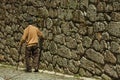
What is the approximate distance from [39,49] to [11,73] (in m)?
1.10

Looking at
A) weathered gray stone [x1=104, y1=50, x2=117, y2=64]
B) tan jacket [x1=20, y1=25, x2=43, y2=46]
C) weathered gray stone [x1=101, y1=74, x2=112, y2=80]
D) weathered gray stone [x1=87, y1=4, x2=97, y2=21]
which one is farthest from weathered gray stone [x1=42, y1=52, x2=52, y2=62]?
weathered gray stone [x1=104, y1=50, x2=117, y2=64]

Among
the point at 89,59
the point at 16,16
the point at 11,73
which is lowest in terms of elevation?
the point at 11,73

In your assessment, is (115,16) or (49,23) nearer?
(115,16)

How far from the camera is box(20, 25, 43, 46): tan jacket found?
1080 centimetres

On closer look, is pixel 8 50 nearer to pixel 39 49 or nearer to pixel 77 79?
pixel 39 49

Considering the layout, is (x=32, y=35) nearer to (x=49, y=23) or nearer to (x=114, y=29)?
(x=49, y=23)

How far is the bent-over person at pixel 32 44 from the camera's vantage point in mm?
10828

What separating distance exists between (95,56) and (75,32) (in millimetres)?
968

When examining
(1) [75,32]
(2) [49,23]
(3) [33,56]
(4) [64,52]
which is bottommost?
(3) [33,56]

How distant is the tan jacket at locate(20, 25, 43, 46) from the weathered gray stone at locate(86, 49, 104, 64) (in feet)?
6.23

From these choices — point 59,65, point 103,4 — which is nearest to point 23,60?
point 59,65

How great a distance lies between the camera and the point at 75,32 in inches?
391

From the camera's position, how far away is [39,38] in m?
11.1

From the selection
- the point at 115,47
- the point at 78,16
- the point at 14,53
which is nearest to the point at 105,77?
the point at 115,47
